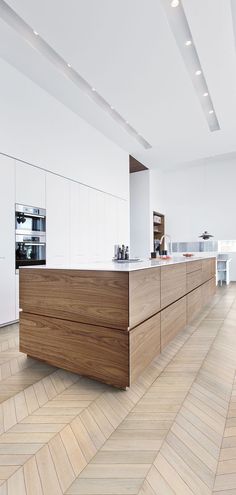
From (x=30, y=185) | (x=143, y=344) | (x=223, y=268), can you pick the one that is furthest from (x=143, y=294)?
(x=223, y=268)

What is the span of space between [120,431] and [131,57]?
11.8 feet

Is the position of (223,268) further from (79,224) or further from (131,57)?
(131,57)

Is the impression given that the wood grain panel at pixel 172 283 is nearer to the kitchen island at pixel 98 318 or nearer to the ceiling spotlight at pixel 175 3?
the kitchen island at pixel 98 318

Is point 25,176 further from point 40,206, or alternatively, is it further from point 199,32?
point 199,32

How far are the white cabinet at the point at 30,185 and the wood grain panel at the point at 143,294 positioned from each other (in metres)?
2.10

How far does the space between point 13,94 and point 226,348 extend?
3.75 m

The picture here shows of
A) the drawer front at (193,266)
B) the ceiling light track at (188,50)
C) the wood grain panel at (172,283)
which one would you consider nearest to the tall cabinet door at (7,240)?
the wood grain panel at (172,283)

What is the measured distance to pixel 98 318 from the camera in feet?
6.14

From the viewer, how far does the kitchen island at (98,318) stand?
1.79 meters

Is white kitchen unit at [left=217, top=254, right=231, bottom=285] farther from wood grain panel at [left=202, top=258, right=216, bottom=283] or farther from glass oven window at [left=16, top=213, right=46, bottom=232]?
glass oven window at [left=16, top=213, right=46, bottom=232]

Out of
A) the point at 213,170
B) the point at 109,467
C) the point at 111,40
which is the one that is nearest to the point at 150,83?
the point at 111,40

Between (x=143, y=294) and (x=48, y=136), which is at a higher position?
(x=48, y=136)

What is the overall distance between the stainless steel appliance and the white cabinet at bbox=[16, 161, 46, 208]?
9 centimetres

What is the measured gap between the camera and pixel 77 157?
4457 millimetres
